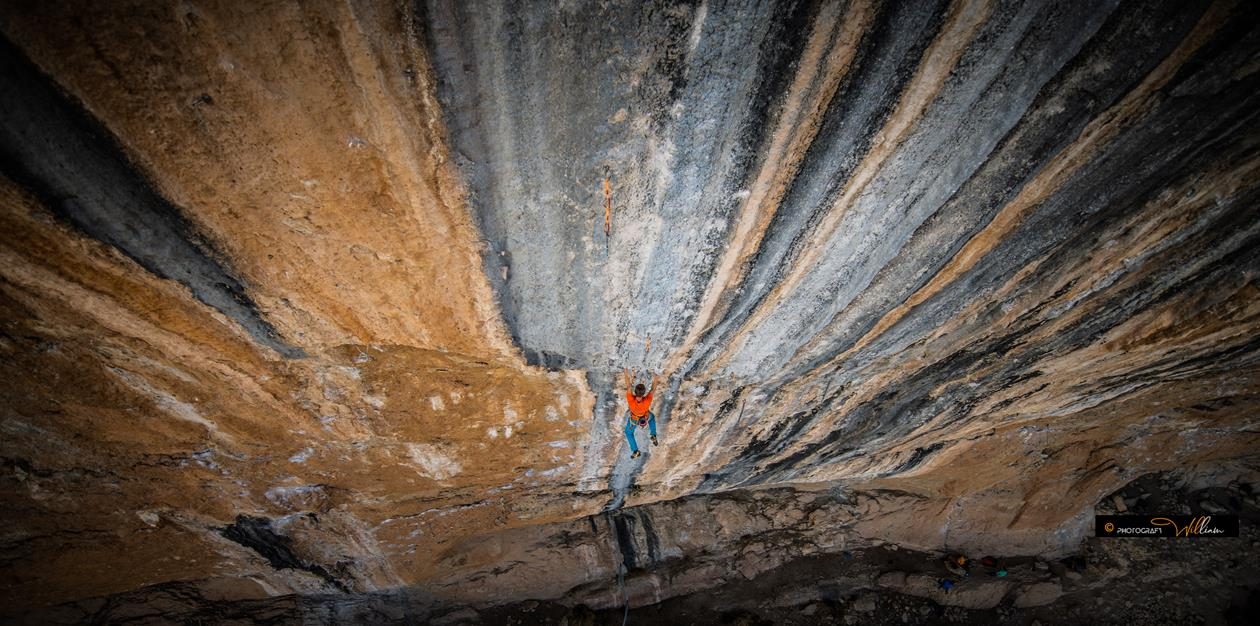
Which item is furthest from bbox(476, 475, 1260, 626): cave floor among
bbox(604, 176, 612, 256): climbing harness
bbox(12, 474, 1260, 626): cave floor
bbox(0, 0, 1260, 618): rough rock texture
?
bbox(604, 176, 612, 256): climbing harness

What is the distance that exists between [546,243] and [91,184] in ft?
6.30

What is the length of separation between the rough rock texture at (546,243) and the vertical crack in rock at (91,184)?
1 cm

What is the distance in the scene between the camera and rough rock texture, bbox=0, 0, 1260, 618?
191cm

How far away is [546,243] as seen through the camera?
2729 mm

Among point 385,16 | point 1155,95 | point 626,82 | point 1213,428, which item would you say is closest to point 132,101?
point 385,16

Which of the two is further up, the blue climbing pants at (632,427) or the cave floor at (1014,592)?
the blue climbing pants at (632,427)

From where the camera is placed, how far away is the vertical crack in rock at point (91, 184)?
1.75 metres

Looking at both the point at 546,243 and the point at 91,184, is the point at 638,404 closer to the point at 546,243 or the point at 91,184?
the point at 546,243

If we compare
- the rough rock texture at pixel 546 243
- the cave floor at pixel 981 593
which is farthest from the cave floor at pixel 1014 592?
the rough rock texture at pixel 546 243

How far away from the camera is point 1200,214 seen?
3.10 m

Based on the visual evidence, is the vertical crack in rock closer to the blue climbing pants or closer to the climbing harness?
the climbing harness
